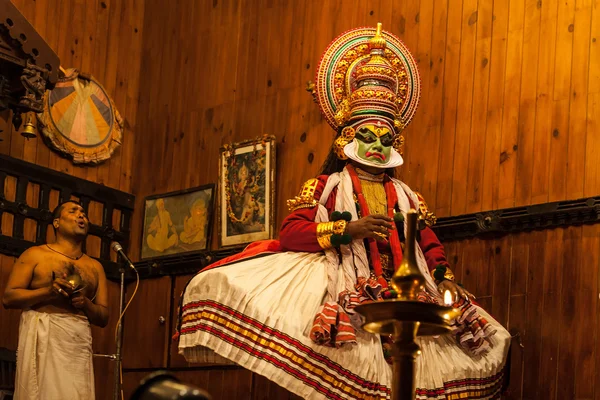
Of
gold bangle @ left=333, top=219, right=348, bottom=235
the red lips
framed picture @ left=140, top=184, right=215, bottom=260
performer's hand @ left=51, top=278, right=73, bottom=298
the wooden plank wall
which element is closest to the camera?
gold bangle @ left=333, top=219, right=348, bottom=235

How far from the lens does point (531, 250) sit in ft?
19.2

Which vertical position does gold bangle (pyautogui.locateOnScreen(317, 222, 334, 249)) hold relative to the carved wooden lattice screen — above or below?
below

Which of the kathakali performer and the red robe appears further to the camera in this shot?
the red robe

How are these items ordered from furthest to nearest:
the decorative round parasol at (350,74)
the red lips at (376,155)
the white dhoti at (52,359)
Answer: the white dhoti at (52,359)
the decorative round parasol at (350,74)
the red lips at (376,155)

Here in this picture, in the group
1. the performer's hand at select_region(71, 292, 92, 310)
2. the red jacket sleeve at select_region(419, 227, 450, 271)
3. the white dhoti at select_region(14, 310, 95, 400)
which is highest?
the red jacket sleeve at select_region(419, 227, 450, 271)

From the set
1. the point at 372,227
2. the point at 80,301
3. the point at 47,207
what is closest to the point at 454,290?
the point at 372,227

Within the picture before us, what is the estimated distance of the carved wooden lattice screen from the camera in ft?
23.3

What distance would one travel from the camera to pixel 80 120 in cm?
771

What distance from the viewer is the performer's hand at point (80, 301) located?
6.32m

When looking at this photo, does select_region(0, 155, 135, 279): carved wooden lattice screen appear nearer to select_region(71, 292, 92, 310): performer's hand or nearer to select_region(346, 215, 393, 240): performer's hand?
select_region(71, 292, 92, 310): performer's hand

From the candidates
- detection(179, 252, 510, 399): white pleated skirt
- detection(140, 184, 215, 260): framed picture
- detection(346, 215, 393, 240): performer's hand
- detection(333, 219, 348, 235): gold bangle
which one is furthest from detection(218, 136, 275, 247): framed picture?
detection(346, 215, 393, 240): performer's hand

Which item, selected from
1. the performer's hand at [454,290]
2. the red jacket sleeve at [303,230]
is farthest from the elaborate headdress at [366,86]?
the performer's hand at [454,290]

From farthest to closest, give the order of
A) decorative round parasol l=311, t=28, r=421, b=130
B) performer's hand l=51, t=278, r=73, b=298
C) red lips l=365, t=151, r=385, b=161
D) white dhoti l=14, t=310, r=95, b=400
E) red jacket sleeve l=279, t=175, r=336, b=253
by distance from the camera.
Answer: performer's hand l=51, t=278, r=73, b=298 → white dhoti l=14, t=310, r=95, b=400 → decorative round parasol l=311, t=28, r=421, b=130 → red lips l=365, t=151, r=385, b=161 → red jacket sleeve l=279, t=175, r=336, b=253

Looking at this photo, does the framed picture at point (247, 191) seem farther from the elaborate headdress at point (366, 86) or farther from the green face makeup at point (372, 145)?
the green face makeup at point (372, 145)
